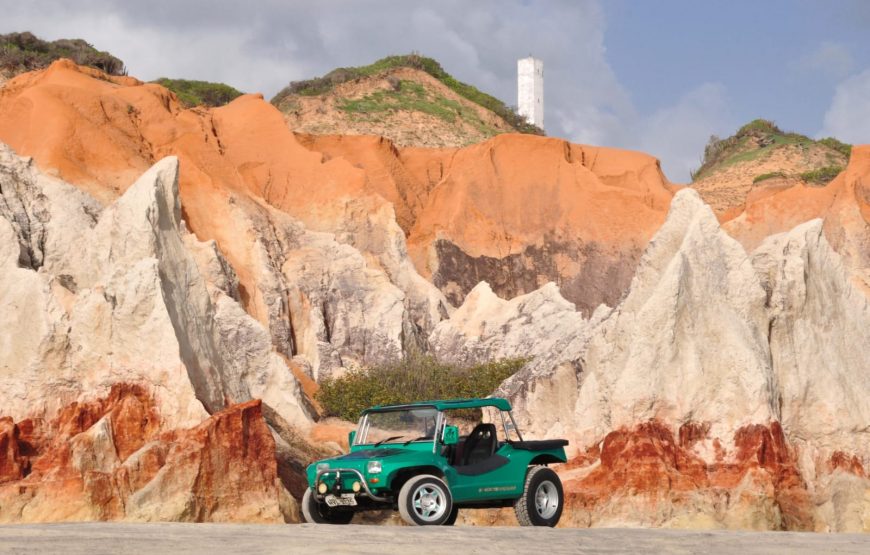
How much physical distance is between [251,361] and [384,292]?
12185mm

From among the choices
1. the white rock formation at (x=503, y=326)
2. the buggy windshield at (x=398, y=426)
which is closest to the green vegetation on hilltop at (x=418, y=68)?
the white rock formation at (x=503, y=326)

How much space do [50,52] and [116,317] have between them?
59.7 m

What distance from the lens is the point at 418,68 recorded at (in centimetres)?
9969

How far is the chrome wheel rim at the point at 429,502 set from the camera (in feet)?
53.0

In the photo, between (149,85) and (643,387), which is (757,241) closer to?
(149,85)

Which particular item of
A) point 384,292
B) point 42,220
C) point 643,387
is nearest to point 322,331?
point 384,292

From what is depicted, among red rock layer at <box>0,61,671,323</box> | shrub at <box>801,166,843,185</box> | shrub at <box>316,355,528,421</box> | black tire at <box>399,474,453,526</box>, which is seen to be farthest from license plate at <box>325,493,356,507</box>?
shrub at <box>801,166,843,185</box>

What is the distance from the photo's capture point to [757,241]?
6059 centimetres

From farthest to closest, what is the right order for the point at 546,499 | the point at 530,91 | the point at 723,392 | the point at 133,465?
1. the point at 530,91
2. the point at 723,392
3. the point at 133,465
4. the point at 546,499

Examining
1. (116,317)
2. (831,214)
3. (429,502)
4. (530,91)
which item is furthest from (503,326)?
(530,91)

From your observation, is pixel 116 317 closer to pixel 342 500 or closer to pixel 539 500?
pixel 342 500

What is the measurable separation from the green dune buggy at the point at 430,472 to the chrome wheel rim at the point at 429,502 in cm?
1

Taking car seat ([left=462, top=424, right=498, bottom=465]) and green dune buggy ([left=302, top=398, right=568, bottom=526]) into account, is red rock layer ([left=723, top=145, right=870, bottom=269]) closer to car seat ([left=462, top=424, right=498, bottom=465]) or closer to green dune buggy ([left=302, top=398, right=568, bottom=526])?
green dune buggy ([left=302, top=398, right=568, bottom=526])

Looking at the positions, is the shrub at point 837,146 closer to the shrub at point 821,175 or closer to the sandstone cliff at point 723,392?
the shrub at point 821,175
